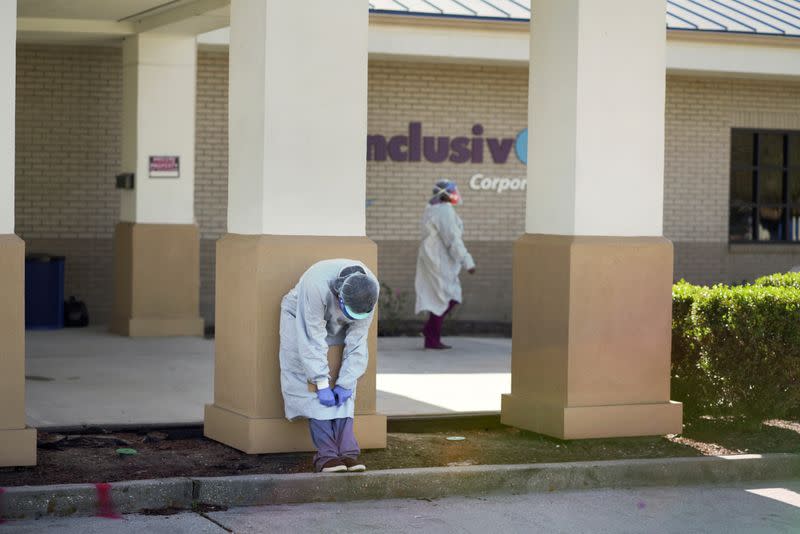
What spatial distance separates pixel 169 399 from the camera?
1066 cm

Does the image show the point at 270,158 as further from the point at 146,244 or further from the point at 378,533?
the point at 146,244

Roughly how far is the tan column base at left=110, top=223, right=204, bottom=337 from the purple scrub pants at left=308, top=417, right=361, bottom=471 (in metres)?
7.95

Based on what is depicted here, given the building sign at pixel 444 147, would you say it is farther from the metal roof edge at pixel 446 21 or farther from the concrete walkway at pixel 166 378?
the concrete walkway at pixel 166 378

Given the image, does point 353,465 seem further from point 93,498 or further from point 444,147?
point 444,147

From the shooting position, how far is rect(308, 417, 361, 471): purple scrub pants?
312 inches

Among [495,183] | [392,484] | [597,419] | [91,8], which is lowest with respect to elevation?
[392,484]

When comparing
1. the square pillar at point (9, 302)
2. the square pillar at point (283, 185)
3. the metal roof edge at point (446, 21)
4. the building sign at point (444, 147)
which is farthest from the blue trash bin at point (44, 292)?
the square pillar at point (9, 302)

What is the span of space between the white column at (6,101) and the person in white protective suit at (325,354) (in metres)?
1.82

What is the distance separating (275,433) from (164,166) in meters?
7.83

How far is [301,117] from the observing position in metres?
8.48

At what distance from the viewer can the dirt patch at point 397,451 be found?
786 centimetres

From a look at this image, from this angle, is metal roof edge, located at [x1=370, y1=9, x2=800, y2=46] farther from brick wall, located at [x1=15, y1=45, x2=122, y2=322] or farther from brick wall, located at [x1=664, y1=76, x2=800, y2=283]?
brick wall, located at [x1=15, y1=45, x2=122, y2=322]

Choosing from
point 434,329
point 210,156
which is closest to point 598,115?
point 434,329

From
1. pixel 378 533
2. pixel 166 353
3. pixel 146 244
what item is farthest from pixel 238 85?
pixel 146 244
